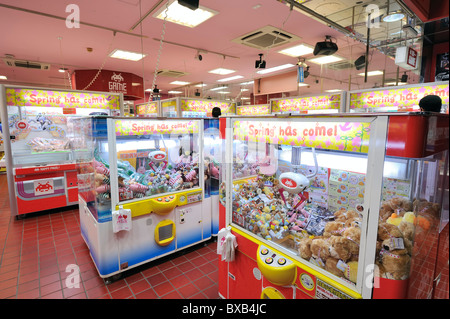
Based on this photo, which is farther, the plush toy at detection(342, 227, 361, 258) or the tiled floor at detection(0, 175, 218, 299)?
the tiled floor at detection(0, 175, 218, 299)

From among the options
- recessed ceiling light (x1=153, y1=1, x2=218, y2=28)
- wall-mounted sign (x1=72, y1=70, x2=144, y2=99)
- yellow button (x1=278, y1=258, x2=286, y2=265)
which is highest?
recessed ceiling light (x1=153, y1=1, x2=218, y2=28)

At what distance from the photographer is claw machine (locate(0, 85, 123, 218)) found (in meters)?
4.68

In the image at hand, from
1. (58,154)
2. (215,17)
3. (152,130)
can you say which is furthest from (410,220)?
(58,154)

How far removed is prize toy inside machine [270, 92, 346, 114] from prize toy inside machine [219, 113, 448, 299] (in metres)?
2.93

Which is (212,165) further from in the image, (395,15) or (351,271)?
(395,15)

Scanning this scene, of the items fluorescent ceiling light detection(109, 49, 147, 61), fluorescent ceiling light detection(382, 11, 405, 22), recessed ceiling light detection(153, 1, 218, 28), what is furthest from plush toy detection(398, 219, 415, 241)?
fluorescent ceiling light detection(109, 49, 147, 61)

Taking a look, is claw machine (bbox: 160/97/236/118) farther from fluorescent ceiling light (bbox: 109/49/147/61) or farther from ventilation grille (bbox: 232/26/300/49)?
ventilation grille (bbox: 232/26/300/49)

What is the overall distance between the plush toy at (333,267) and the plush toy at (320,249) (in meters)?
0.03

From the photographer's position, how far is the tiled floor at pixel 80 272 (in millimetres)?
2809

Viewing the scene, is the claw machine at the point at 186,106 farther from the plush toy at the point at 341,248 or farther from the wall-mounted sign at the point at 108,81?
the plush toy at the point at 341,248

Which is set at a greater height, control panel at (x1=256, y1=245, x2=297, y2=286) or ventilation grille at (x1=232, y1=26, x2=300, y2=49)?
ventilation grille at (x1=232, y1=26, x2=300, y2=49)

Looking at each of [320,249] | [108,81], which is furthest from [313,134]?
[108,81]

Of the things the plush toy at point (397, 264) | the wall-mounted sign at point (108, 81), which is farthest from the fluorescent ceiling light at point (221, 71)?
the plush toy at point (397, 264)

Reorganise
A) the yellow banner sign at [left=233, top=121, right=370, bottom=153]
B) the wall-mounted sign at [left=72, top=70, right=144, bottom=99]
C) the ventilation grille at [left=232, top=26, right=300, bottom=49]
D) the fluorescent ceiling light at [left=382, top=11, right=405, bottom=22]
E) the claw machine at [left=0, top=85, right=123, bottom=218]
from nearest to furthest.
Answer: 1. the yellow banner sign at [left=233, top=121, right=370, bottom=153]
2. the fluorescent ceiling light at [left=382, top=11, right=405, bottom=22]
3. the claw machine at [left=0, top=85, right=123, bottom=218]
4. the ventilation grille at [left=232, top=26, right=300, bottom=49]
5. the wall-mounted sign at [left=72, top=70, right=144, bottom=99]
